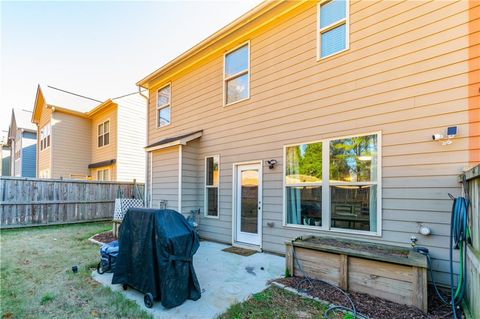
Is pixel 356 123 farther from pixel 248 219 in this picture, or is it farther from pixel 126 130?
pixel 126 130

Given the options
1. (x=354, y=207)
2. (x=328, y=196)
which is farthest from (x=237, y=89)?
(x=354, y=207)

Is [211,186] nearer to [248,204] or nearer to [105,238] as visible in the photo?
[248,204]

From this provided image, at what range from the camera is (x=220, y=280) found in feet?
12.7

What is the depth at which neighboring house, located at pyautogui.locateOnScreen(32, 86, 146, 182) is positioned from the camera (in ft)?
41.4

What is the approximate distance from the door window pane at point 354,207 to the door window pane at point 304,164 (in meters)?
0.47

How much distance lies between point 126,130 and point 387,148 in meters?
12.2

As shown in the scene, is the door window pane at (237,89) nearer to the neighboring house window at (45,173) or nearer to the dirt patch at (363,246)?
the dirt patch at (363,246)

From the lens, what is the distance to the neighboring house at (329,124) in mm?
3459

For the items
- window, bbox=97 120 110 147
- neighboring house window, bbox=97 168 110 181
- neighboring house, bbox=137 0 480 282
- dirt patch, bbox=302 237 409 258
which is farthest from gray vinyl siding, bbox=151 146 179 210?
window, bbox=97 120 110 147

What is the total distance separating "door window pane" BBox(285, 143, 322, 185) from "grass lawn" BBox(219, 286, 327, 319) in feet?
7.29

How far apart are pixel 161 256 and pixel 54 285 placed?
2.10 m

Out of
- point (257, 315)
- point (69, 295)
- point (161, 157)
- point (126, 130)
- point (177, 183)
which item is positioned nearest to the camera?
point (257, 315)

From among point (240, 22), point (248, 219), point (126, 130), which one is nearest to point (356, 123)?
point (248, 219)

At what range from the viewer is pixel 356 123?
425 centimetres
